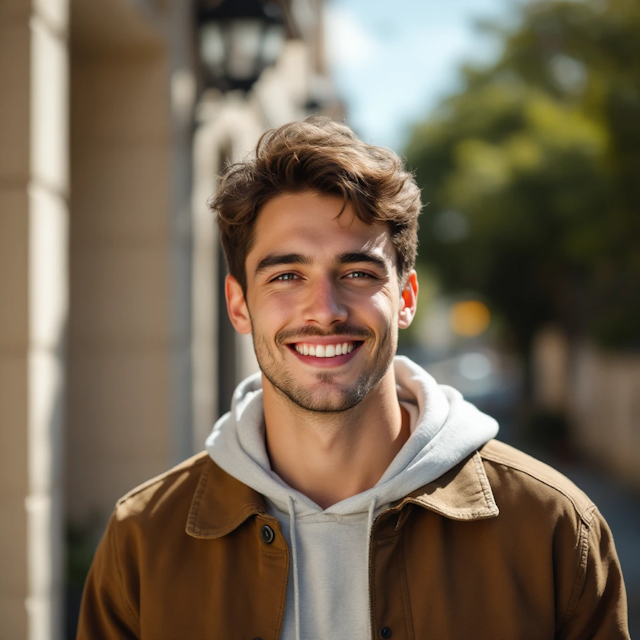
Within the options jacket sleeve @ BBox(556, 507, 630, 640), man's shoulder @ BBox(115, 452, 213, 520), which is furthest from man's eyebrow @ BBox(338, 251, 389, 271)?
jacket sleeve @ BBox(556, 507, 630, 640)

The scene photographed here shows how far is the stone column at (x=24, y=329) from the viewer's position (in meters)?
3.74

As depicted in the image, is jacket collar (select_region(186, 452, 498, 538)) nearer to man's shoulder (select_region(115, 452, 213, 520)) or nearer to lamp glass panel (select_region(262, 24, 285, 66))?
man's shoulder (select_region(115, 452, 213, 520))

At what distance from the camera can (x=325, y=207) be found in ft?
8.90

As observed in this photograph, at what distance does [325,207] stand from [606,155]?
949 centimetres

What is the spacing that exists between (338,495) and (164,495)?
22.7 inches

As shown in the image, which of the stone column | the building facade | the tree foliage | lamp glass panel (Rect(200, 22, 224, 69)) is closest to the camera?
the stone column

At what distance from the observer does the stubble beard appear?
8.63 ft

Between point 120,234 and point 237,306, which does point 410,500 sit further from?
point 120,234

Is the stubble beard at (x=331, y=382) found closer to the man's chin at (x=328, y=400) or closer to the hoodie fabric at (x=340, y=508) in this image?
the man's chin at (x=328, y=400)

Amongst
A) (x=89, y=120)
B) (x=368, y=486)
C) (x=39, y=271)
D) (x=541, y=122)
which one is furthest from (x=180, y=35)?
(x=541, y=122)

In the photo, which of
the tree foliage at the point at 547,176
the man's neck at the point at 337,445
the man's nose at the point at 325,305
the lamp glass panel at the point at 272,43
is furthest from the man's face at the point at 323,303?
the tree foliage at the point at 547,176

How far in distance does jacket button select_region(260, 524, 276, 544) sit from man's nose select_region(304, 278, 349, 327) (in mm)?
Result: 655

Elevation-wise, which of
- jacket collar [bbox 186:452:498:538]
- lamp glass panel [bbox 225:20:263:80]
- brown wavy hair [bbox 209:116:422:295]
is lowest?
jacket collar [bbox 186:452:498:538]

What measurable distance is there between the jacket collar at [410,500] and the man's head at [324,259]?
35cm
